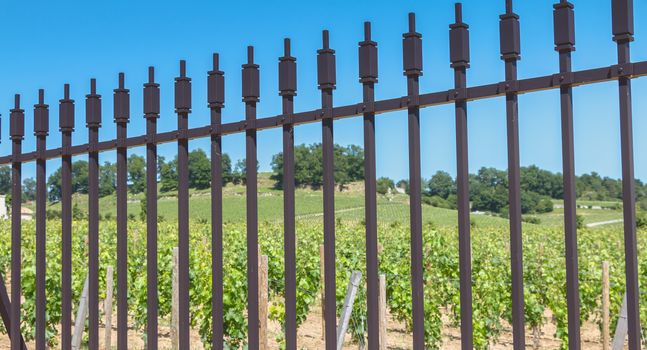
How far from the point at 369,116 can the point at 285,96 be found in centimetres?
40

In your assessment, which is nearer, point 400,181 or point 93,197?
point 93,197

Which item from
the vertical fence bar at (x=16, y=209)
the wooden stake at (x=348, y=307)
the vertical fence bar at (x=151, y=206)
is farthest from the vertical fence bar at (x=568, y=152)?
the wooden stake at (x=348, y=307)

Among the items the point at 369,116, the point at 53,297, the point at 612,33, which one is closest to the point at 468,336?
the point at 369,116

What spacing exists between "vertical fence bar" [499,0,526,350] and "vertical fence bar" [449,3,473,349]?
0.43ft

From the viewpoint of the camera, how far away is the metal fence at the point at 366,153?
211 centimetres

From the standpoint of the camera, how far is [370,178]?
247cm

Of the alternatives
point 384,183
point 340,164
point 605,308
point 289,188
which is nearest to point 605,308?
point 605,308

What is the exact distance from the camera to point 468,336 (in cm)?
232

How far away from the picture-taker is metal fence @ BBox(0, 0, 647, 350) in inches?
83.1

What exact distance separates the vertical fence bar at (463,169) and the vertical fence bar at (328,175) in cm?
48

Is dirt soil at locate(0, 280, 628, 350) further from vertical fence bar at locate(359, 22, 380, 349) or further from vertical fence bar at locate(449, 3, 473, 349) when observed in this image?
vertical fence bar at locate(449, 3, 473, 349)

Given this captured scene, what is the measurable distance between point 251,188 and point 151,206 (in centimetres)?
59

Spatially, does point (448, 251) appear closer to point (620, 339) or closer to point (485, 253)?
point (485, 253)

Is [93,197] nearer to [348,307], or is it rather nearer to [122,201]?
[122,201]
